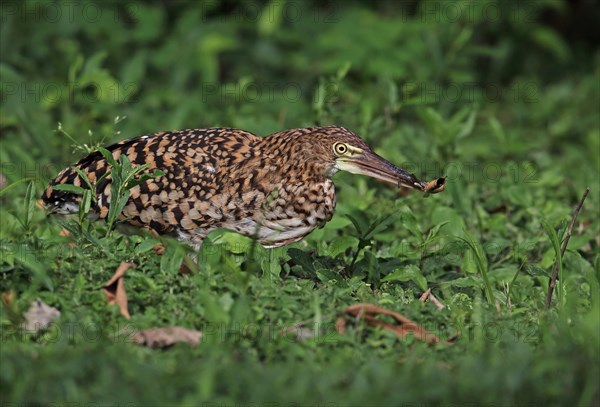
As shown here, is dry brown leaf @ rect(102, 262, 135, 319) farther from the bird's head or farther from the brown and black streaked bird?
the bird's head

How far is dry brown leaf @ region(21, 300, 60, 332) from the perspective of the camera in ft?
16.3

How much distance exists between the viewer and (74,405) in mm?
4312

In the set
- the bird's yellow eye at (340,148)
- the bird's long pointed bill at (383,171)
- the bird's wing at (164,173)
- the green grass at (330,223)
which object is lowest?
the green grass at (330,223)

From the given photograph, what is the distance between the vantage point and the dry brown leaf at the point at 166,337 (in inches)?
193

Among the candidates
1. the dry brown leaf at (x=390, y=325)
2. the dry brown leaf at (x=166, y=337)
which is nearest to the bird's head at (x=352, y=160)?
the dry brown leaf at (x=390, y=325)

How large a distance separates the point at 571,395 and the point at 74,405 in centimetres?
213

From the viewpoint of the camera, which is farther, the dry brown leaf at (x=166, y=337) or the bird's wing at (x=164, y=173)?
the bird's wing at (x=164, y=173)

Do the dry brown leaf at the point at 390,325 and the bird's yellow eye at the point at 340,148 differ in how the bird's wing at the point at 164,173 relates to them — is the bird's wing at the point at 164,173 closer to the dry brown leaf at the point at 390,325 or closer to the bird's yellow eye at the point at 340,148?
the bird's yellow eye at the point at 340,148

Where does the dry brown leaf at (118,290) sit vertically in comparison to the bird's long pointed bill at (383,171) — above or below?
below

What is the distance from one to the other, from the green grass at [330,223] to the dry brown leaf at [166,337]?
61mm

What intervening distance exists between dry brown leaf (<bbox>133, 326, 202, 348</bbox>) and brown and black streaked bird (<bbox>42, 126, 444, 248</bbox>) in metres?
0.98

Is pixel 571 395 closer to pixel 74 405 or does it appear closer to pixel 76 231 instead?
pixel 74 405

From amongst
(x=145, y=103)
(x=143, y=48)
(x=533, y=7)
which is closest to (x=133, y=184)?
(x=145, y=103)

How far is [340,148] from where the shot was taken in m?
5.90
